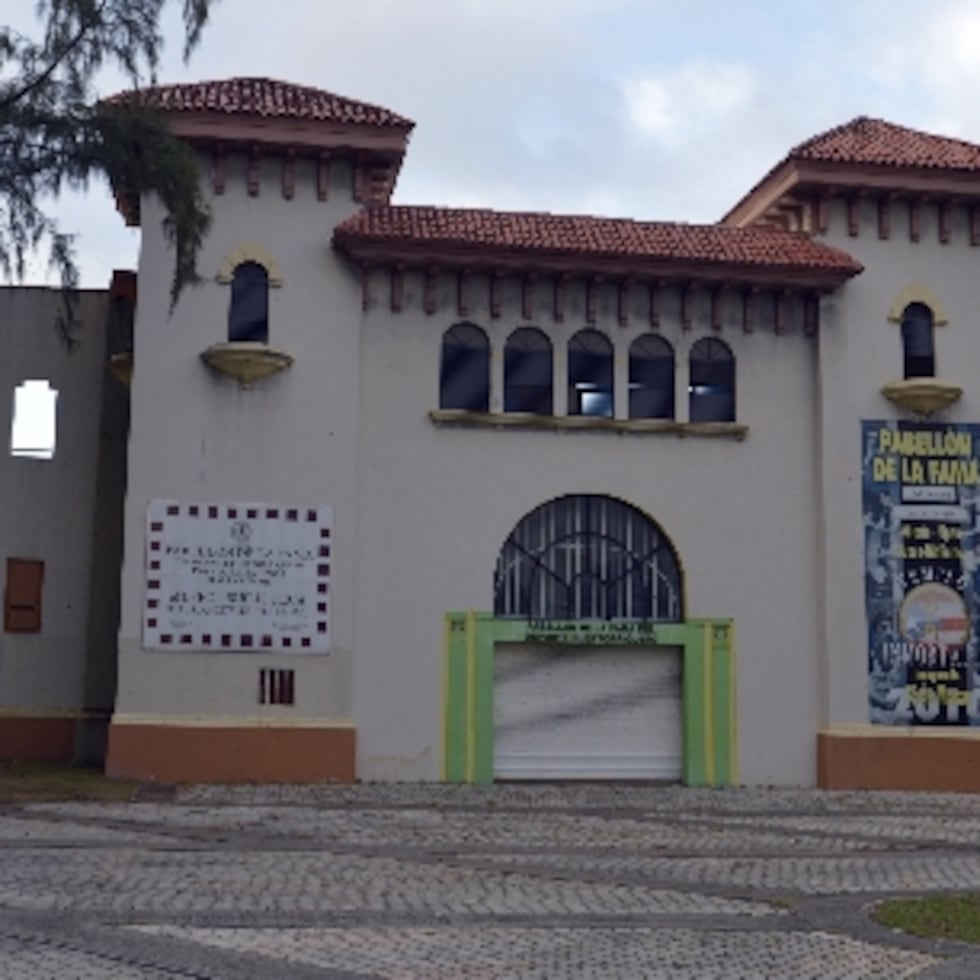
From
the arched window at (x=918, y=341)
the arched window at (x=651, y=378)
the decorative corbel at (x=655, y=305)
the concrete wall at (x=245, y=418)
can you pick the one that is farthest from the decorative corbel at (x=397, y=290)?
the arched window at (x=918, y=341)

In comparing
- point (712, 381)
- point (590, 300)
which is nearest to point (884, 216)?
point (712, 381)

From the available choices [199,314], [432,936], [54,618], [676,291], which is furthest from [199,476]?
[432,936]

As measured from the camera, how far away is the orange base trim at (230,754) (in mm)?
21312

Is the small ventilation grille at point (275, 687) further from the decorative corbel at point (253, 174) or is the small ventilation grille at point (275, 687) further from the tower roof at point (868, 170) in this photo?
the tower roof at point (868, 170)

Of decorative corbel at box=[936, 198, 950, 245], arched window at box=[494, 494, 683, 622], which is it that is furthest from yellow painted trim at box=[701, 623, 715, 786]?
decorative corbel at box=[936, 198, 950, 245]

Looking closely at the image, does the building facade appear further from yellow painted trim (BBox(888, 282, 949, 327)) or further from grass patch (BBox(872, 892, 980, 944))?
grass patch (BBox(872, 892, 980, 944))

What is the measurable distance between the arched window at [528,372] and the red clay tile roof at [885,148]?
196 inches

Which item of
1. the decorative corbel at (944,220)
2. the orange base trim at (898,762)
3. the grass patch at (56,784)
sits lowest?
the grass patch at (56,784)

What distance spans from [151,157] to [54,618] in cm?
815

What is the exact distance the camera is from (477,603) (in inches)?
890

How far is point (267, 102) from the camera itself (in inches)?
909

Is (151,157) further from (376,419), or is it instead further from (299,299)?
(376,419)

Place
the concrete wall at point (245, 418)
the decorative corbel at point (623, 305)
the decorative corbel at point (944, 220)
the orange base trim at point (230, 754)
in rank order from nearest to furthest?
the orange base trim at point (230, 754) → the concrete wall at point (245, 418) → the decorative corbel at point (623, 305) → the decorative corbel at point (944, 220)

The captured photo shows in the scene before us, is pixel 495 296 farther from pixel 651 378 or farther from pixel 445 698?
pixel 445 698
